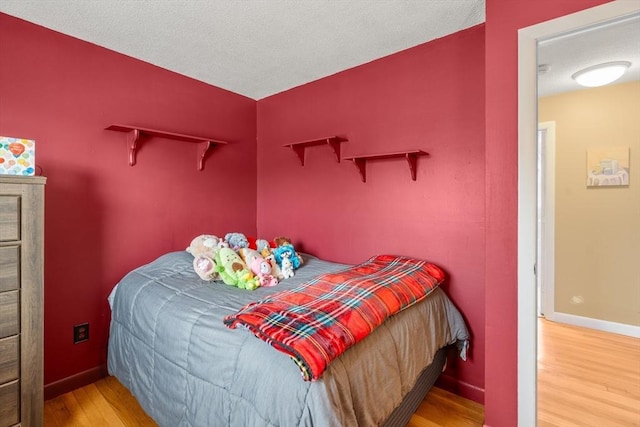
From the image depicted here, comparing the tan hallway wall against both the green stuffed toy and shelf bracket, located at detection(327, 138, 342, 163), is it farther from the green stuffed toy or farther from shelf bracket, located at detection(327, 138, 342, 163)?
the green stuffed toy

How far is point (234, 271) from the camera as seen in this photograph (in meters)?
1.98

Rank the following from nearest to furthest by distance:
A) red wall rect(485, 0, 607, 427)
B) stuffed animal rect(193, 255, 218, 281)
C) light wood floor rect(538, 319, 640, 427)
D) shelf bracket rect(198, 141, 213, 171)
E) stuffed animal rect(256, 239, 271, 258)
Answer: red wall rect(485, 0, 607, 427) → light wood floor rect(538, 319, 640, 427) → stuffed animal rect(193, 255, 218, 281) → stuffed animal rect(256, 239, 271, 258) → shelf bracket rect(198, 141, 213, 171)

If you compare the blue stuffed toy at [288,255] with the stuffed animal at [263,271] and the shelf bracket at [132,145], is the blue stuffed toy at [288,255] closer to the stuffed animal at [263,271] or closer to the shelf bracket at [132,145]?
the stuffed animal at [263,271]

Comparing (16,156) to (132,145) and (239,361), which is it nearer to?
(132,145)

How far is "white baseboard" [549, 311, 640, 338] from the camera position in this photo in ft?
6.09

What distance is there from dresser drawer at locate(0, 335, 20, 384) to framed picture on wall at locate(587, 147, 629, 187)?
3145mm

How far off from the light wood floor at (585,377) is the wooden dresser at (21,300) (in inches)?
103

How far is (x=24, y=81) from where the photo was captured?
1.86 meters

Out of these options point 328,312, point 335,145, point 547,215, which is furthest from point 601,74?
point 328,312

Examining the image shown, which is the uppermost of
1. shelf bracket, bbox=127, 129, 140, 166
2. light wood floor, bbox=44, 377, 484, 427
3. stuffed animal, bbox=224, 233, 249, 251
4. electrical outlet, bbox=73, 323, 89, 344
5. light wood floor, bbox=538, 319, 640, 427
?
shelf bracket, bbox=127, 129, 140, 166

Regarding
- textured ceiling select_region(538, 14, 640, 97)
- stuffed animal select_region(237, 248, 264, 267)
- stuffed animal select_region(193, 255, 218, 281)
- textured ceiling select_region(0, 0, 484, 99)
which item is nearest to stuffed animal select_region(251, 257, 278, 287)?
stuffed animal select_region(237, 248, 264, 267)

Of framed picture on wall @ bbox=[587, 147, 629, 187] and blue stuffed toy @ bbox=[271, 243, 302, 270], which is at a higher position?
framed picture on wall @ bbox=[587, 147, 629, 187]

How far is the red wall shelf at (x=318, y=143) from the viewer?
8.21ft

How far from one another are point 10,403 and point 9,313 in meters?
0.43
